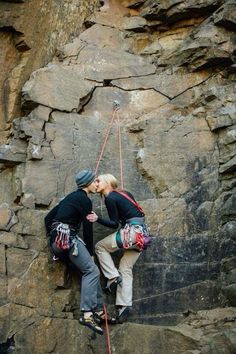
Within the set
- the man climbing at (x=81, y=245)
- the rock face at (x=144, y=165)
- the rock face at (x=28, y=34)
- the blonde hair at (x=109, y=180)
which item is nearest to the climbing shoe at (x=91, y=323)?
the man climbing at (x=81, y=245)

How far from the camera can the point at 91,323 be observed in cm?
849

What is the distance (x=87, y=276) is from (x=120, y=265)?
30.0 inches

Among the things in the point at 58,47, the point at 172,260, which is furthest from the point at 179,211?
the point at 58,47

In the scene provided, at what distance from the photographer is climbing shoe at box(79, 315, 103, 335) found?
8.46 m

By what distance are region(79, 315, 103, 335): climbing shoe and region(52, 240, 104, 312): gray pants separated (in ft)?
0.45

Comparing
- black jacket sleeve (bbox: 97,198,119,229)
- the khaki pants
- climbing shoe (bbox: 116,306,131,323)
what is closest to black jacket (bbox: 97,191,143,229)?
black jacket sleeve (bbox: 97,198,119,229)

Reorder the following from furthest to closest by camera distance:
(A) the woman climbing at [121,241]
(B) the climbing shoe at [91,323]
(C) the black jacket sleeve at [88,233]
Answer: (A) the woman climbing at [121,241]
(C) the black jacket sleeve at [88,233]
(B) the climbing shoe at [91,323]

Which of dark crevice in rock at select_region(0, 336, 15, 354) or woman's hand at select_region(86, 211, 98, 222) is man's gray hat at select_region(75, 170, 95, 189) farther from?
dark crevice in rock at select_region(0, 336, 15, 354)

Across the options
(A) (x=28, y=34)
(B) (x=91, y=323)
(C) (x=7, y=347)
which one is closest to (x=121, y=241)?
(B) (x=91, y=323)

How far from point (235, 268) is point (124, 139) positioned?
10.8 feet

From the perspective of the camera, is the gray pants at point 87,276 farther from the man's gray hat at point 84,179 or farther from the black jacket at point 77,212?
the man's gray hat at point 84,179

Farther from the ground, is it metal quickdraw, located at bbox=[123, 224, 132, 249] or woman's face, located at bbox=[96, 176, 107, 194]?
woman's face, located at bbox=[96, 176, 107, 194]

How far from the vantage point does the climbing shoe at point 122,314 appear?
29.7 ft

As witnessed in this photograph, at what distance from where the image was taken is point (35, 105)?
35.1 ft
